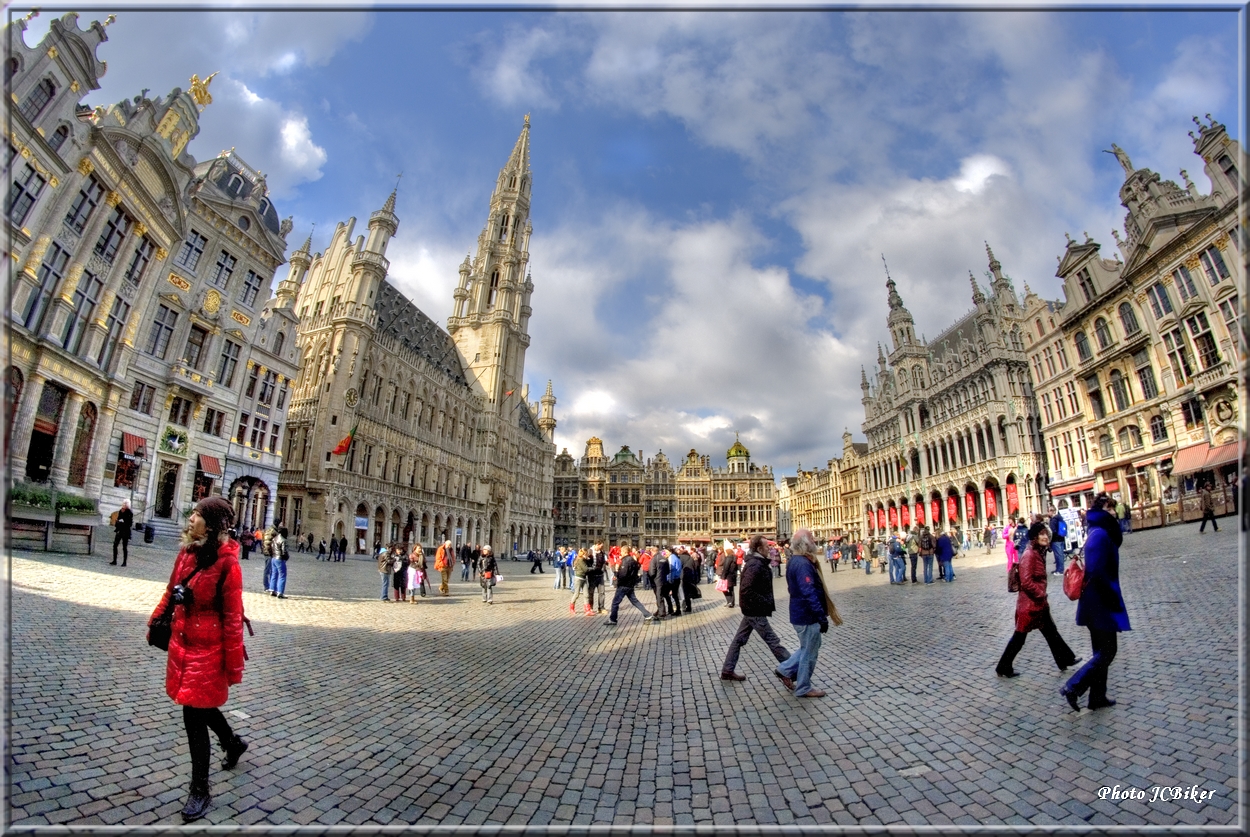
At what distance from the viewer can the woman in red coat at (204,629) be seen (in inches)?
115

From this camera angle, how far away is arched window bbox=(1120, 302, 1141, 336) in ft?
89.0

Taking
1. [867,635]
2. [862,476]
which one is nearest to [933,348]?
[862,476]

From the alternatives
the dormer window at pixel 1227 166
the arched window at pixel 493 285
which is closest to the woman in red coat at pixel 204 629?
the dormer window at pixel 1227 166

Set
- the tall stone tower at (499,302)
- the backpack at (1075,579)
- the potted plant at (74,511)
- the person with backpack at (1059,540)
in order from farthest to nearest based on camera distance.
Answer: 1. the tall stone tower at (499,302)
2. the person with backpack at (1059,540)
3. the potted plant at (74,511)
4. the backpack at (1075,579)

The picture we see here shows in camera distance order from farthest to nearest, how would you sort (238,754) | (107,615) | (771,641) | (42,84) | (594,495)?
1. (594,495)
2. (42,84)
3. (107,615)
4. (771,641)
5. (238,754)

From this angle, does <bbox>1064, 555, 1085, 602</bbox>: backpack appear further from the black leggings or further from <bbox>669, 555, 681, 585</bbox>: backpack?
<bbox>669, 555, 681, 585</bbox>: backpack

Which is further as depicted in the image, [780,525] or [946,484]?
[780,525]

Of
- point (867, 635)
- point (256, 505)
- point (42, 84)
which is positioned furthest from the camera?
point (256, 505)

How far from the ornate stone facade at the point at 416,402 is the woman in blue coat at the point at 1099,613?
39647 millimetres

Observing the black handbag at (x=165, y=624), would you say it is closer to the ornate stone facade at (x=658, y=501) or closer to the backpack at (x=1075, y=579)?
the backpack at (x=1075, y=579)

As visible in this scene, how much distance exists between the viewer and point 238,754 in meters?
3.37

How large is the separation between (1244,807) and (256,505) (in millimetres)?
37006

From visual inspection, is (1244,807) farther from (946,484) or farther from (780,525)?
(780,525)

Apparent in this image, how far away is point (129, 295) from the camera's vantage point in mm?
20859
